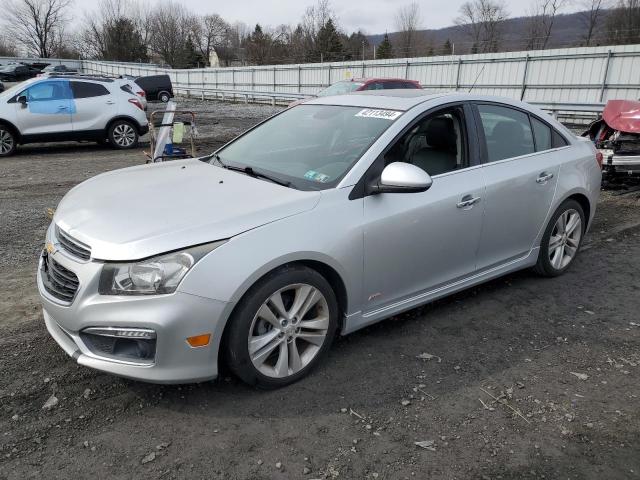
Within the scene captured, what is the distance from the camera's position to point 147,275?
2.65 metres

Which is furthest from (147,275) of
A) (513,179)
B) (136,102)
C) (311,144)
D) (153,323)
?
(136,102)

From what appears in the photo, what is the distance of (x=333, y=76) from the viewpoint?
29547 millimetres

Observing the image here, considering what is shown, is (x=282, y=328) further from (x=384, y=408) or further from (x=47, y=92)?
(x=47, y=92)

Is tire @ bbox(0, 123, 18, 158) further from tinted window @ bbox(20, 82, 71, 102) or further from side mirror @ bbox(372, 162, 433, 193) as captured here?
side mirror @ bbox(372, 162, 433, 193)

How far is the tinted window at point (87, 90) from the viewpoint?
12070mm

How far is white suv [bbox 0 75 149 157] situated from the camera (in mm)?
11508

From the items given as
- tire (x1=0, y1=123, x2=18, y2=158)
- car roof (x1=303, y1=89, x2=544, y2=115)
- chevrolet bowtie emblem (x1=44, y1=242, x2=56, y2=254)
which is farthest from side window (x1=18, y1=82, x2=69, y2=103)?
chevrolet bowtie emblem (x1=44, y1=242, x2=56, y2=254)

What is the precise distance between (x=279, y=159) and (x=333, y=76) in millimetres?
27171

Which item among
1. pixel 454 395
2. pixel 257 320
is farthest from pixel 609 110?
pixel 257 320

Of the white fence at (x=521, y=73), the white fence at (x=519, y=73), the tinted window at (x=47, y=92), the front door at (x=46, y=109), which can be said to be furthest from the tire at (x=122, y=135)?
the white fence at (x=521, y=73)

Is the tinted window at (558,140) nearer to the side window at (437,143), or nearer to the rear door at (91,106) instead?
the side window at (437,143)

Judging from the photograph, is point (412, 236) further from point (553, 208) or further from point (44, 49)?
point (44, 49)

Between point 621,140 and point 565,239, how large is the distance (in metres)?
4.15

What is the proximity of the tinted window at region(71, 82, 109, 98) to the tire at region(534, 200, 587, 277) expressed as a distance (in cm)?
1104
